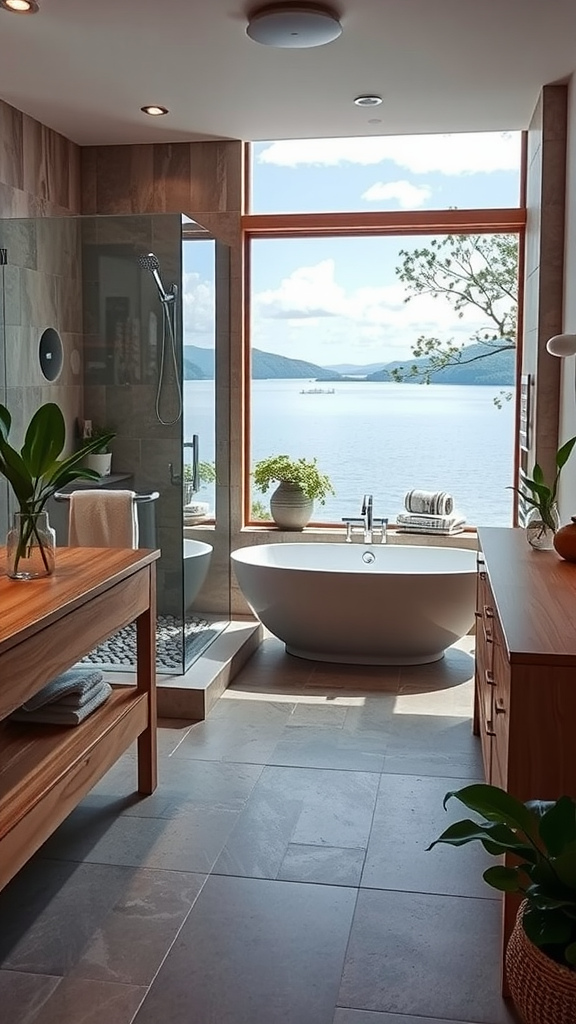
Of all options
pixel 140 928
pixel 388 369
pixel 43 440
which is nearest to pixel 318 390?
pixel 388 369

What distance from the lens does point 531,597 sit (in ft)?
9.20

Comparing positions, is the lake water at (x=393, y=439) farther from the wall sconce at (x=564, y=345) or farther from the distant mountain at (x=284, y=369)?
the wall sconce at (x=564, y=345)

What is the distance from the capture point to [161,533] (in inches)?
178

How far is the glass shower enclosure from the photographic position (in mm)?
4426

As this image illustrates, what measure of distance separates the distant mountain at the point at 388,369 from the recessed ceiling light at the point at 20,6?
257 centimetres

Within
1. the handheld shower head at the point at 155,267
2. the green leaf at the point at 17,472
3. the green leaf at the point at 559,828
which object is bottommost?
the green leaf at the point at 559,828

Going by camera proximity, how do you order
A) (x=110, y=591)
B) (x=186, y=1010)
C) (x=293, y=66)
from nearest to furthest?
1. (x=186, y=1010)
2. (x=110, y=591)
3. (x=293, y=66)

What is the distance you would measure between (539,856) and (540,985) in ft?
0.72

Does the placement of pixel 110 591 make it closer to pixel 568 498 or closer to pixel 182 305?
pixel 182 305

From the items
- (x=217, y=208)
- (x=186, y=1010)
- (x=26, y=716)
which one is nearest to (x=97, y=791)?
(x=26, y=716)

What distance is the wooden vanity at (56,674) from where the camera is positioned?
2408mm

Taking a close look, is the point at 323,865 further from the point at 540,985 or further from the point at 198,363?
the point at 198,363

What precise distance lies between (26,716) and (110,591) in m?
0.43

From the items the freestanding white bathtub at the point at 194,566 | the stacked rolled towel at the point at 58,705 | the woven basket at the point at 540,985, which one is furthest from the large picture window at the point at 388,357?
the woven basket at the point at 540,985
